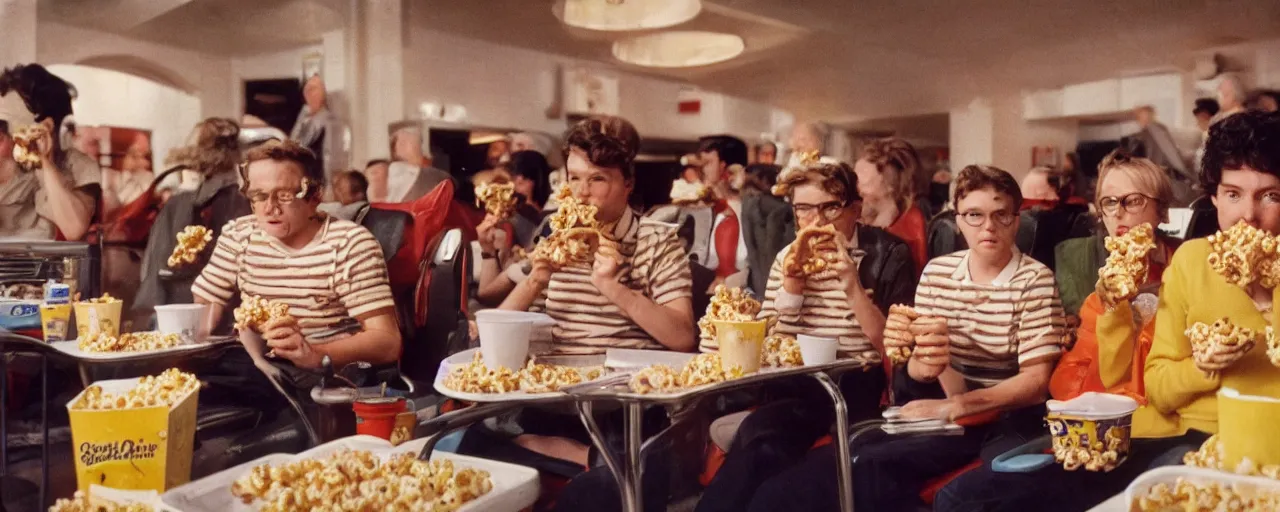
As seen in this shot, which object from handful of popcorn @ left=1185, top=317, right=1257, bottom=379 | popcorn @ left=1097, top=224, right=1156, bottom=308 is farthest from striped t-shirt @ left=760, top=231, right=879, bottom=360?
handful of popcorn @ left=1185, top=317, right=1257, bottom=379

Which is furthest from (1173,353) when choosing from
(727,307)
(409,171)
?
(409,171)

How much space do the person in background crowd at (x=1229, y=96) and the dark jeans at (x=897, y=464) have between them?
1.86 feet

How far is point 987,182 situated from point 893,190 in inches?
7.0

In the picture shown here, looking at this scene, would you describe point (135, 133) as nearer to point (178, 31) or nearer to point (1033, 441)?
point (178, 31)

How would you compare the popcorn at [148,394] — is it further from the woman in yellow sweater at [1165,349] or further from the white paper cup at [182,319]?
the woman in yellow sweater at [1165,349]

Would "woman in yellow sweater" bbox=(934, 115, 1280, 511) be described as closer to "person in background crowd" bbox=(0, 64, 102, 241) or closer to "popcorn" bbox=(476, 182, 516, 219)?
"popcorn" bbox=(476, 182, 516, 219)

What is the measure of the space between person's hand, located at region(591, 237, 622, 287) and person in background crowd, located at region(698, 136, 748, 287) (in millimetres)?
193

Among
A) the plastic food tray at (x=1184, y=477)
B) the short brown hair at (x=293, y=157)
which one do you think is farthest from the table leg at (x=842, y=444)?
the short brown hair at (x=293, y=157)

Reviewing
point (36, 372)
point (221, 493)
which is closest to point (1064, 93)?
point (221, 493)

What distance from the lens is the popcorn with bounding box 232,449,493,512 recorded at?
1.96 m

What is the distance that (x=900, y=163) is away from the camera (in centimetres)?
193

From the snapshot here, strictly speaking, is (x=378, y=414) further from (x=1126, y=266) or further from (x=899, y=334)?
(x=1126, y=266)

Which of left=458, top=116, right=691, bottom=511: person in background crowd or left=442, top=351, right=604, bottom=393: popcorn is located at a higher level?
left=458, top=116, right=691, bottom=511: person in background crowd

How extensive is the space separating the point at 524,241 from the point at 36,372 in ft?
4.33
